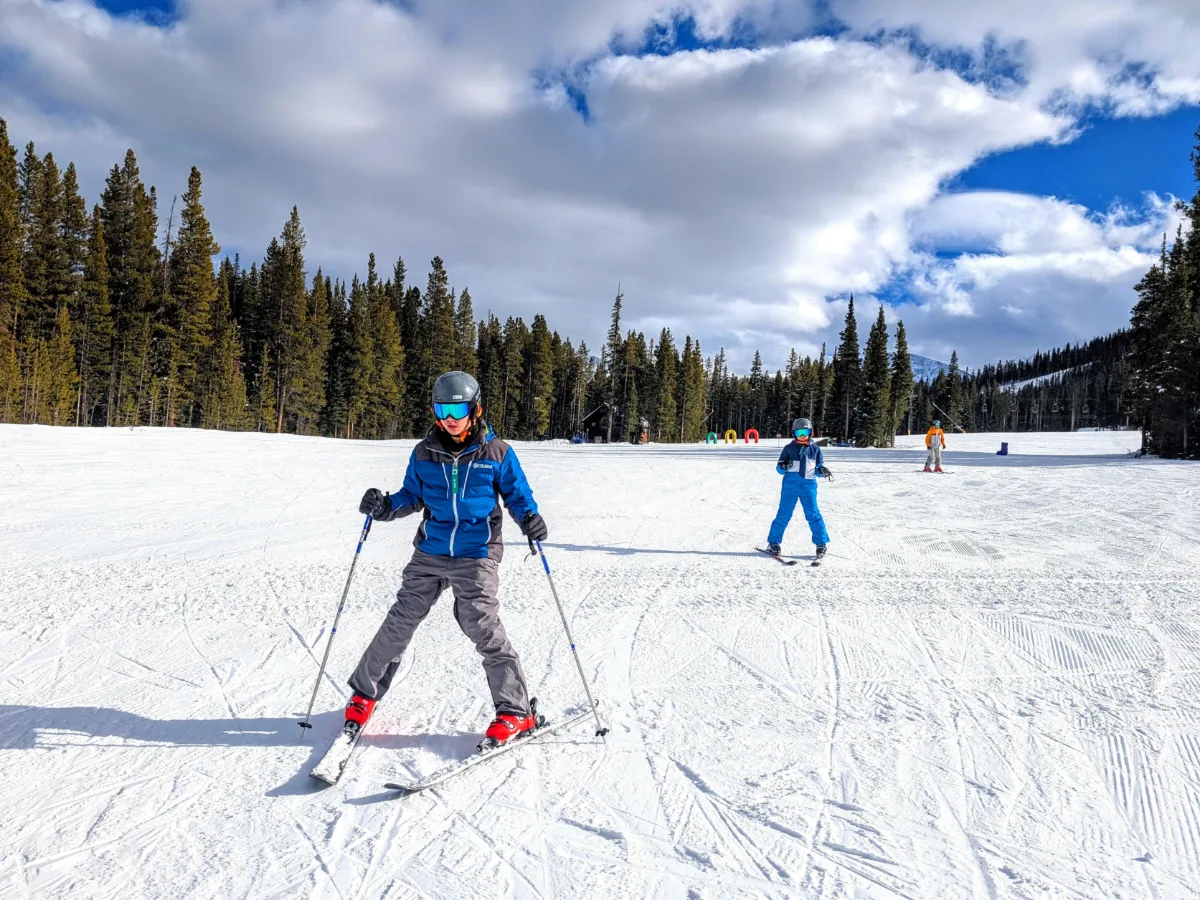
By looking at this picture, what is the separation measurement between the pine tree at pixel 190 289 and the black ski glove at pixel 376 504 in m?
44.9

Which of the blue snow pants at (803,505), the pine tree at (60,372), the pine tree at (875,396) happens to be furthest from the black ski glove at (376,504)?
the pine tree at (875,396)

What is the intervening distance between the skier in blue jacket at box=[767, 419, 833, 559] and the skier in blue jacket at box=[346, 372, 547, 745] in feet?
17.9

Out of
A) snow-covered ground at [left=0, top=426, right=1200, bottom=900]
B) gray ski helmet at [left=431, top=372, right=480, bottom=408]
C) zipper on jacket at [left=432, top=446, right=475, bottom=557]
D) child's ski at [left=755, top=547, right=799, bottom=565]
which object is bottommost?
snow-covered ground at [left=0, top=426, right=1200, bottom=900]

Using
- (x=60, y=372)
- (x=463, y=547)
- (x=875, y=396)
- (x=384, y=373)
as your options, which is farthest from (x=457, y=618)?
(x=875, y=396)

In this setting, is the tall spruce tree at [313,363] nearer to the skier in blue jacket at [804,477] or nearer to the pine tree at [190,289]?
the pine tree at [190,289]

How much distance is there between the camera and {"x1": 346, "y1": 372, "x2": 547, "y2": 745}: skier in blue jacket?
3.38 m

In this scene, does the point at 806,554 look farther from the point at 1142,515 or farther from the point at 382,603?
the point at 1142,515

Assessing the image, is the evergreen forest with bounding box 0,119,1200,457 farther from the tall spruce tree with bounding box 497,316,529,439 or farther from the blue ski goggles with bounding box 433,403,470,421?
the blue ski goggles with bounding box 433,403,470,421

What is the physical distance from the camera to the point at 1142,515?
11.9 metres

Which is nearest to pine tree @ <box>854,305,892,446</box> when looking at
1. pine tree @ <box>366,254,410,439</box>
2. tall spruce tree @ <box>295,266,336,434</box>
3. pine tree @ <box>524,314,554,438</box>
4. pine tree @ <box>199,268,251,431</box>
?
pine tree @ <box>524,314,554,438</box>

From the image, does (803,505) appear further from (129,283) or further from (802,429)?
(129,283)

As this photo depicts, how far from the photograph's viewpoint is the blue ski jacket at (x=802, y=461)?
814cm

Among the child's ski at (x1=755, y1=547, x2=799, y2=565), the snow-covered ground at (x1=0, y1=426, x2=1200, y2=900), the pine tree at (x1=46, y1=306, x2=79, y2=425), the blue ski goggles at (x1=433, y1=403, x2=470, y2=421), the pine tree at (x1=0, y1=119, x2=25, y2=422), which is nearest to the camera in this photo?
the snow-covered ground at (x1=0, y1=426, x2=1200, y2=900)

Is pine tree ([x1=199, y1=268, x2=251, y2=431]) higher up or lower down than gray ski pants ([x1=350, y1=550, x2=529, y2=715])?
higher up
